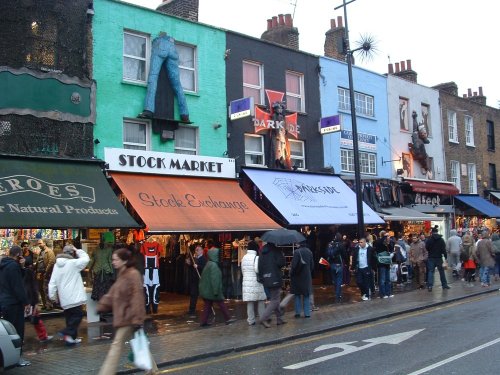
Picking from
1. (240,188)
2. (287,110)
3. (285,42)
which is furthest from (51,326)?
(285,42)

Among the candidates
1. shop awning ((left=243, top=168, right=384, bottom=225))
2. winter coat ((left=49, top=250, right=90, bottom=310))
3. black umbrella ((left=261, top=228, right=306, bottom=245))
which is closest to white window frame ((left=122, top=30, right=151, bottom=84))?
shop awning ((left=243, top=168, right=384, bottom=225))

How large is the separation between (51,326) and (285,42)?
14.5 meters

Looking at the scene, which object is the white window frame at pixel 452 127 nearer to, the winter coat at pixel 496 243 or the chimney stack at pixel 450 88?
the chimney stack at pixel 450 88

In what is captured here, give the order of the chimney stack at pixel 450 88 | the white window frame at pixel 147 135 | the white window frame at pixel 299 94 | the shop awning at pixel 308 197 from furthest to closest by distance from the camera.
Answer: the chimney stack at pixel 450 88 < the white window frame at pixel 299 94 < the shop awning at pixel 308 197 < the white window frame at pixel 147 135

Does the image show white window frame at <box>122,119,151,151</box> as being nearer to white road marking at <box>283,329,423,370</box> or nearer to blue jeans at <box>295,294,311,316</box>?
blue jeans at <box>295,294,311,316</box>

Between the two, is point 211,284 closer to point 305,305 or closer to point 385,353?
point 305,305

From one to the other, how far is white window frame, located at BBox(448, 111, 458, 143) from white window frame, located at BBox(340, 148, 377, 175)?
7191mm

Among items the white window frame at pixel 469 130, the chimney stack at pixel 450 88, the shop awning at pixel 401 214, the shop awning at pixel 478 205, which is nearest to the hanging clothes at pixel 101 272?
the shop awning at pixel 401 214

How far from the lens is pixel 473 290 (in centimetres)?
1669

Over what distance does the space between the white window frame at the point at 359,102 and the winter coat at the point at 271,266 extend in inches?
484

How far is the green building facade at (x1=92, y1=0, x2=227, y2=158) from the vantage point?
1562 centimetres

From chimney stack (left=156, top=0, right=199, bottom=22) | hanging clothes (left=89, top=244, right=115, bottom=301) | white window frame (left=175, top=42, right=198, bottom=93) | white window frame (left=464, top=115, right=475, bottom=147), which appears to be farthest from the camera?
white window frame (left=464, top=115, right=475, bottom=147)

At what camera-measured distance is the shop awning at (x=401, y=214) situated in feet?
70.5

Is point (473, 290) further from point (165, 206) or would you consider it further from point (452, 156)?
point (452, 156)
